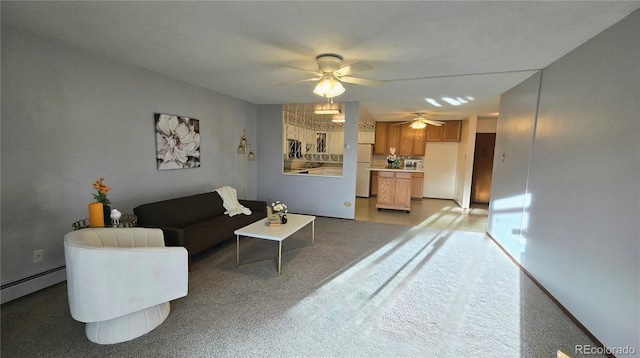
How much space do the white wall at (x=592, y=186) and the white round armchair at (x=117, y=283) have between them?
3135 mm

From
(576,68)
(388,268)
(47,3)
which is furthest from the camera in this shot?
(388,268)

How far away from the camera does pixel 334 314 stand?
7.07ft

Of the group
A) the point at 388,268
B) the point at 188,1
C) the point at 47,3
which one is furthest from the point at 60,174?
the point at 388,268

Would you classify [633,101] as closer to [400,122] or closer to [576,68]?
[576,68]

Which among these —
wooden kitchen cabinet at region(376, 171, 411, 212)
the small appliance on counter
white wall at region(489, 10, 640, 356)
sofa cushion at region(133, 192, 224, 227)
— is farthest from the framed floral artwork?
the small appliance on counter

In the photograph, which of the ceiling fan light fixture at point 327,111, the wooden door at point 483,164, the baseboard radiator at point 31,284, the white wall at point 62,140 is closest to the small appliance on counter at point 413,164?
the wooden door at point 483,164

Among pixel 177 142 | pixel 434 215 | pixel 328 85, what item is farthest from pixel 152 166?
pixel 434 215

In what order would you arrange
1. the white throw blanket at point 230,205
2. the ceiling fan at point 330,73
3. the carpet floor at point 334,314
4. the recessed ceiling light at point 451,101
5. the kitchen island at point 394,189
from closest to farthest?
the carpet floor at point 334,314 → the ceiling fan at point 330,73 → the white throw blanket at point 230,205 → the recessed ceiling light at point 451,101 → the kitchen island at point 394,189

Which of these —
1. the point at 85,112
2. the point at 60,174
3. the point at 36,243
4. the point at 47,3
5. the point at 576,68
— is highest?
the point at 47,3

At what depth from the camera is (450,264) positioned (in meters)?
3.17

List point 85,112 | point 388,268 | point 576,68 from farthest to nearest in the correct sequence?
point 388,268, point 85,112, point 576,68

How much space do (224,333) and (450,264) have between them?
270cm

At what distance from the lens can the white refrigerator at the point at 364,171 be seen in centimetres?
772

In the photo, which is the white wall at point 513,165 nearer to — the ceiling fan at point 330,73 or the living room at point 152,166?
the living room at point 152,166
